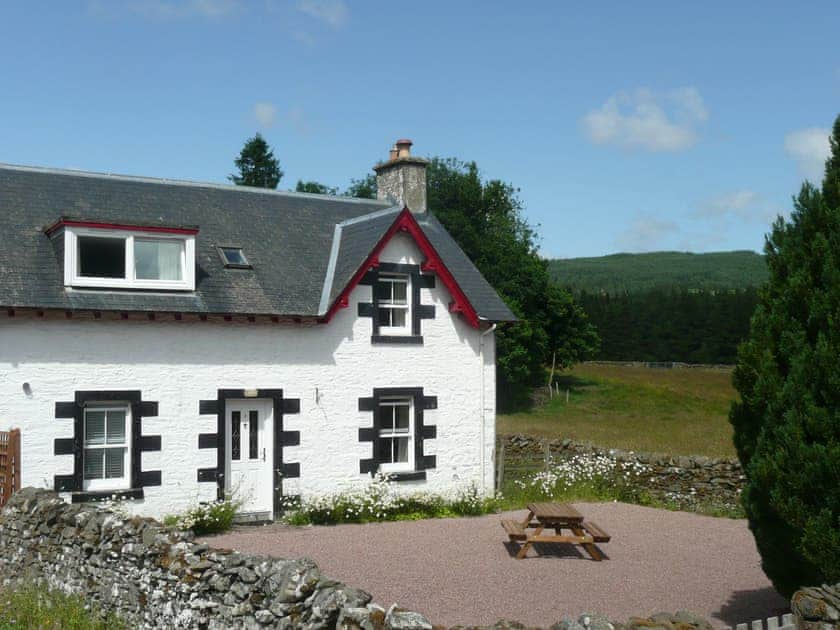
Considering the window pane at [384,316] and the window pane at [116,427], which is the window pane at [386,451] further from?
the window pane at [116,427]

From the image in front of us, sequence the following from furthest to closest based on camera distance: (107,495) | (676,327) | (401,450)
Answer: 1. (676,327)
2. (401,450)
3. (107,495)

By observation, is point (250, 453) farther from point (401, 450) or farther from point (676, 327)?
point (676, 327)

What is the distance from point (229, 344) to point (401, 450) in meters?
4.40

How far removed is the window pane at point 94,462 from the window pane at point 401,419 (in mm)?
5899

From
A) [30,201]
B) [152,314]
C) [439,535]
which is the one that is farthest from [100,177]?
[439,535]

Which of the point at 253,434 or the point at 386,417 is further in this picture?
the point at 386,417

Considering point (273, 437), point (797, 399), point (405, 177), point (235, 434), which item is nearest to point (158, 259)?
point (235, 434)

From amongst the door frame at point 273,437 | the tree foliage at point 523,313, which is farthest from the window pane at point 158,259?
the tree foliage at point 523,313

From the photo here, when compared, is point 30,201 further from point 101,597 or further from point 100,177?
point 101,597

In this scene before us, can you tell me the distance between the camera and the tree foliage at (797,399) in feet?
27.0

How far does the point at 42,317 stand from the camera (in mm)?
15531

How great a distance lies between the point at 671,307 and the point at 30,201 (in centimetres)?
6308

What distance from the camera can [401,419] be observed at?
19172 millimetres

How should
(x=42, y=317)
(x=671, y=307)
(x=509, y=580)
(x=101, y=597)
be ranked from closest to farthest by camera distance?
1. (x=101, y=597)
2. (x=509, y=580)
3. (x=42, y=317)
4. (x=671, y=307)
